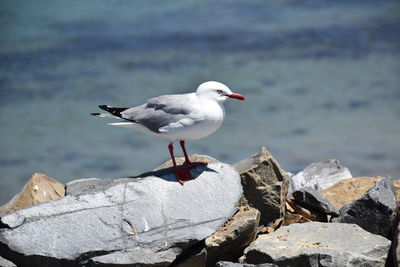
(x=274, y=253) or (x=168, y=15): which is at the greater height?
(x=168, y=15)

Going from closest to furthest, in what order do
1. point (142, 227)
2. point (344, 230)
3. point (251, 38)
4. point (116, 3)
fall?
point (142, 227) → point (344, 230) → point (251, 38) → point (116, 3)

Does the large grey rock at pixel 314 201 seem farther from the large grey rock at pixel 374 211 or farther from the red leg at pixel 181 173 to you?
the red leg at pixel 181 173

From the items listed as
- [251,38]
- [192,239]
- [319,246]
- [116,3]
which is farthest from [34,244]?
[116,3]

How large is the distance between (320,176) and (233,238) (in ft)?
9.00

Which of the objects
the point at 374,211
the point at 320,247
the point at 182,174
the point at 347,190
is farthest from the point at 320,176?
the point at 320,247

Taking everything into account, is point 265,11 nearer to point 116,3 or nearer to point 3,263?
point 116,3

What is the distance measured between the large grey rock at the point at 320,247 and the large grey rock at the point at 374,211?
0.30 m

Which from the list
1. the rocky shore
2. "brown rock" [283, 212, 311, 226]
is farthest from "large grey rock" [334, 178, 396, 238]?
"brown rock" [283, 212, 311, 226]

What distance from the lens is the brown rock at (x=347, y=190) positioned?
24.0 ft

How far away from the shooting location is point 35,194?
636cm

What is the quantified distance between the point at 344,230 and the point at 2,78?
12.3 meters

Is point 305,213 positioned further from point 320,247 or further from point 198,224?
point 198,224

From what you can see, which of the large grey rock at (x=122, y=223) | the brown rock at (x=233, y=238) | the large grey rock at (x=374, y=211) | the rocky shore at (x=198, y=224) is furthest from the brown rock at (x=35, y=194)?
the large grey rock at (x=374, y=211)

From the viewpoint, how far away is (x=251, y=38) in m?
18.5
